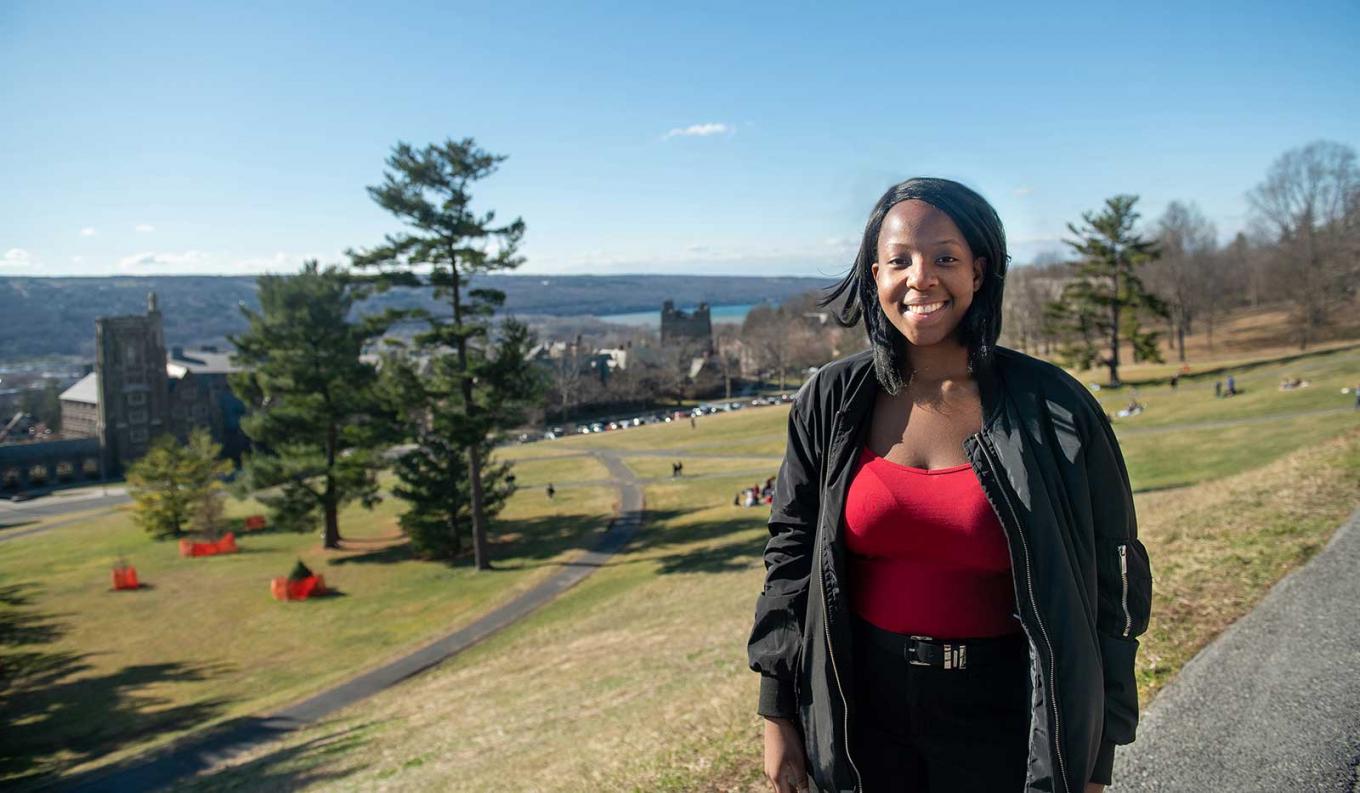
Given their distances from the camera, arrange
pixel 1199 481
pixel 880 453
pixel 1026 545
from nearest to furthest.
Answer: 1. pixel 1026 545
2. pixel 880 453
3. pixel 1199 481

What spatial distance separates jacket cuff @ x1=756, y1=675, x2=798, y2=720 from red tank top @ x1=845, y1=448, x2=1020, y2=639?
0.40m

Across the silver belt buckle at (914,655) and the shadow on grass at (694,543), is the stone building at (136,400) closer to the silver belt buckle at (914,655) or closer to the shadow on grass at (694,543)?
the shadow on grass at (694,543)

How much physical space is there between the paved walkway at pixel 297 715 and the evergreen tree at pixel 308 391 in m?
11.1

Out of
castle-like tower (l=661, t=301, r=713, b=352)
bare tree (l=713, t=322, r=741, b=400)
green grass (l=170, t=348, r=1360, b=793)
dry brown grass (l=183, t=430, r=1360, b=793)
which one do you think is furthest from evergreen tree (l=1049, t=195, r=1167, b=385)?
castle-like tower (l=661, t=301, r=713, b=352)

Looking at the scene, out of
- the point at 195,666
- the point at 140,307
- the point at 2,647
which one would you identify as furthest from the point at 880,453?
the point at 140,307

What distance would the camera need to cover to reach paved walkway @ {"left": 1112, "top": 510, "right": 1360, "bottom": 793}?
369cm

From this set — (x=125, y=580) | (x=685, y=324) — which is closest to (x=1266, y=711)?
(x=125, y=580)

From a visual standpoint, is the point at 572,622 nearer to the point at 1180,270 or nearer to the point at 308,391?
the point at 308,391

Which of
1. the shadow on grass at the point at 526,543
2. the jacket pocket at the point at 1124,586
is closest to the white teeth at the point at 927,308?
the jacket pocket at the point at 1124,586

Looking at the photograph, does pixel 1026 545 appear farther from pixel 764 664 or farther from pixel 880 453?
pixel 764 664

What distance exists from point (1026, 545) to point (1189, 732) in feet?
10.6

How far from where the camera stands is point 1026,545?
194 cm

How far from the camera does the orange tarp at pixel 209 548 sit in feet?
108

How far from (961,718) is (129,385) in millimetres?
71276
